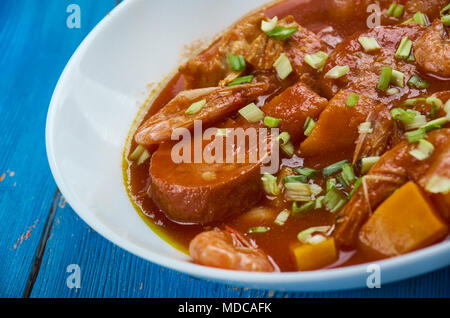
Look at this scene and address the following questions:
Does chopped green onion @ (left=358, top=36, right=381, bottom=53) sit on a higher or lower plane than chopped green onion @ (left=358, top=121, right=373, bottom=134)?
higher

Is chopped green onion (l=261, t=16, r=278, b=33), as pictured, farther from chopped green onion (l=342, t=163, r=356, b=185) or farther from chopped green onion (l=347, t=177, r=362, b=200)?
chopped green onion (l=347, t=177, r=362, b=200)

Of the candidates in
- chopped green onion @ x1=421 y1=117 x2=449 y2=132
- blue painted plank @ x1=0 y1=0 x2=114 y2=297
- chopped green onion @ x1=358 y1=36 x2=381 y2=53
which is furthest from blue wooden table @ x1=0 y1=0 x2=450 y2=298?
chopped green onion @ x1=358 y1=36 x2=381 y2=53

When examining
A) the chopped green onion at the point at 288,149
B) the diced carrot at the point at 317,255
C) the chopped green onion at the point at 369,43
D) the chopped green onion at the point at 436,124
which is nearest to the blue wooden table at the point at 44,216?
the diced carrot at the point at 317,255

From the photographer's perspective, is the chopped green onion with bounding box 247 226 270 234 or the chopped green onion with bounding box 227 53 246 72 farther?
the chopped green onion with bounding box 227 53 246 72

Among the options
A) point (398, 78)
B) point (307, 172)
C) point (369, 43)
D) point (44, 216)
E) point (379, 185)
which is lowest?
point (44, 216)

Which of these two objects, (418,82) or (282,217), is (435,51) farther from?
(282,217)

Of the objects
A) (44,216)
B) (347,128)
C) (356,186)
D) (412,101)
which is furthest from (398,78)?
(44,216)
